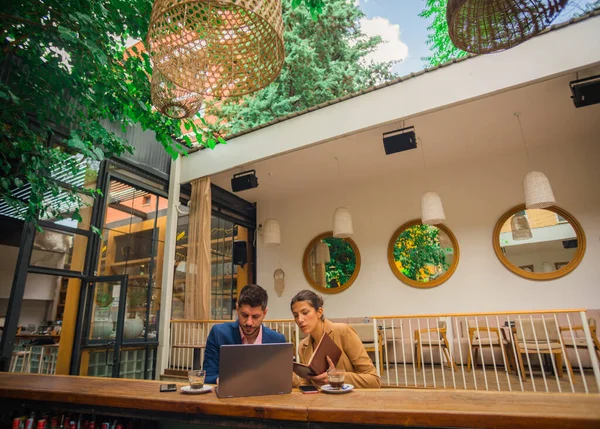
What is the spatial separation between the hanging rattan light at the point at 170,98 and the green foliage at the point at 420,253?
5.87 metres

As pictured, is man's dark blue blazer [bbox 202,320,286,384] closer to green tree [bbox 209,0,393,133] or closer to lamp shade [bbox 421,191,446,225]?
lamp shade [bbox 421,191,446,225]

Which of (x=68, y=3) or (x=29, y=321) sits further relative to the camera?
(x=29, y=321)

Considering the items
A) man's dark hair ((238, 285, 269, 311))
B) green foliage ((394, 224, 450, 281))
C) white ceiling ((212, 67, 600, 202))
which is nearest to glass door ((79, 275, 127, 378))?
white ceiling ((212, 67, 600, 202))

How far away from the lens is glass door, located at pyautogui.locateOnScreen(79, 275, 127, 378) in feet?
16.2

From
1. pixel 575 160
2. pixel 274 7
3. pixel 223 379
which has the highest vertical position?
pixel 575 160

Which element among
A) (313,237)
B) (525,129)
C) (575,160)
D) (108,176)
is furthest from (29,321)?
(575,160)

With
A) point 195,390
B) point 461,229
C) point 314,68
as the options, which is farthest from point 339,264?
point 195,390

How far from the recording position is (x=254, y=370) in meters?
1.70

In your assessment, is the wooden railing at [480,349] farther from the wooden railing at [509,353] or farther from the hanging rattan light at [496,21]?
the hanging rattan light at [496,21]

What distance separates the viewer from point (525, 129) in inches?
240

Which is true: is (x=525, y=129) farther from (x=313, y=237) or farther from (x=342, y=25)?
(x=342, y=25)

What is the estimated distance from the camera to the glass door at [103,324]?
493cm

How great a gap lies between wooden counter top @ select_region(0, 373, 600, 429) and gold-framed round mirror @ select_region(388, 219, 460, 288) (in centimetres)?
576

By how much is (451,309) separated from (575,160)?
11.2 ft
